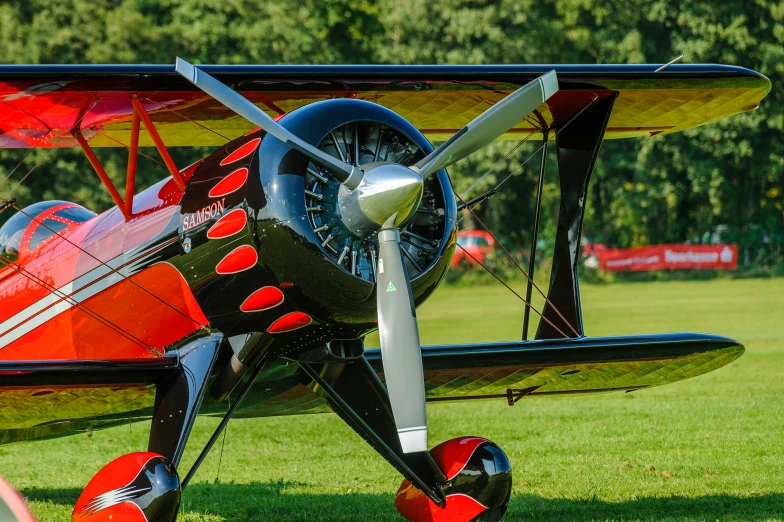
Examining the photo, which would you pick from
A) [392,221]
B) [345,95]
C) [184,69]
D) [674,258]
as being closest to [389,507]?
[345,95]

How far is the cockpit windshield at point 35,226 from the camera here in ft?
26.4

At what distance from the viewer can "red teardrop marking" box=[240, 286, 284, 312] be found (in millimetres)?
5992

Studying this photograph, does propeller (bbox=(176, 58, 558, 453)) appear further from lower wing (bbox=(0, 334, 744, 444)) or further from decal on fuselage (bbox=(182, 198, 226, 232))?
lower wing (bbox=(0, 334, 744, 444))

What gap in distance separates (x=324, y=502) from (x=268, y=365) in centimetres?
197

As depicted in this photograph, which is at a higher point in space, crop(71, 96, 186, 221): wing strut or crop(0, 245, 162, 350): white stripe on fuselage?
crop(71, 96, 186, 221): wing strut

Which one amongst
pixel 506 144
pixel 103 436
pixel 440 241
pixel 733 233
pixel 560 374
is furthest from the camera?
pixel 733 233

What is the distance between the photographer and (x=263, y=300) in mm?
6062

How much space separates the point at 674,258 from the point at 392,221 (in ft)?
122

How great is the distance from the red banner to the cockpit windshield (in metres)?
35.0

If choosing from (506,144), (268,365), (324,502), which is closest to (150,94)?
(268,365)

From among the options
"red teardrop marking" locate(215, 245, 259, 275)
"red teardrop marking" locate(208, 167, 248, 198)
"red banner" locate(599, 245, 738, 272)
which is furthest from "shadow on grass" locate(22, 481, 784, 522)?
"red banner" locate(599, 245, 738, 272)

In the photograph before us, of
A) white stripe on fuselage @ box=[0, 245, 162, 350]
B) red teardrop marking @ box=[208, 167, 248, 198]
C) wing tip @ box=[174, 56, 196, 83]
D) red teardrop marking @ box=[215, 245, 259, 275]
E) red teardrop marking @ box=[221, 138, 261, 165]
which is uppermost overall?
wing tip @ box=[174, 56, 196, 83]

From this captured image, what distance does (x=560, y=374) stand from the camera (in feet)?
A: 26.0

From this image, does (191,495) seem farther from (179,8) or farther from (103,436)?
(179,8)
